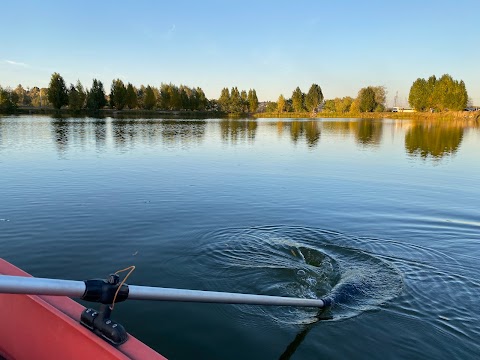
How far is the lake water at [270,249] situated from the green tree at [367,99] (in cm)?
14241

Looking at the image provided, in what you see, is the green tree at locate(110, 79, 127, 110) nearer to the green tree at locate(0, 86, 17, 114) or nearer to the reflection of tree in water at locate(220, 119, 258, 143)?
the green tree at locate(0, 86, 17, 114)

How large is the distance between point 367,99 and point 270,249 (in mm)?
156435

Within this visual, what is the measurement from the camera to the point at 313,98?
178 m

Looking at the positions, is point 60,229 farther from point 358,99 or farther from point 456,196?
point 358,99

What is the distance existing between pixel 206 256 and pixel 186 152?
21137 millimetres

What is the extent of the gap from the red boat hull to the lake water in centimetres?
207

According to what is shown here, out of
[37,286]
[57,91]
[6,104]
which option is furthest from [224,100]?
[37,286]

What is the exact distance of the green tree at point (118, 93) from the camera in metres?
122

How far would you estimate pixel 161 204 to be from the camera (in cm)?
1339

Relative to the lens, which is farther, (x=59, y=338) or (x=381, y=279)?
(x=381, y=279)

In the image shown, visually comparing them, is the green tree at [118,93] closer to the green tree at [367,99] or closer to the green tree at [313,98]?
the green tree at [313,98]

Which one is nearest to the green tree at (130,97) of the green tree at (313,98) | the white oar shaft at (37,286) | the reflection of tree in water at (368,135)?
the reflection of tree in water at (368,135)

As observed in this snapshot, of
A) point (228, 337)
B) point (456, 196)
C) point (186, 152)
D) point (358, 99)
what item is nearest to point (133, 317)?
point (228, 337)

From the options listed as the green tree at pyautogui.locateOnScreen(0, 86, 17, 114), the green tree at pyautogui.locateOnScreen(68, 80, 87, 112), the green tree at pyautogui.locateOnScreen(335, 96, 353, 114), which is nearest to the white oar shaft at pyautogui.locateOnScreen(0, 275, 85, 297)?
the green tree at pyautogui.locateOnScreen(0, 86, 17, 114)
